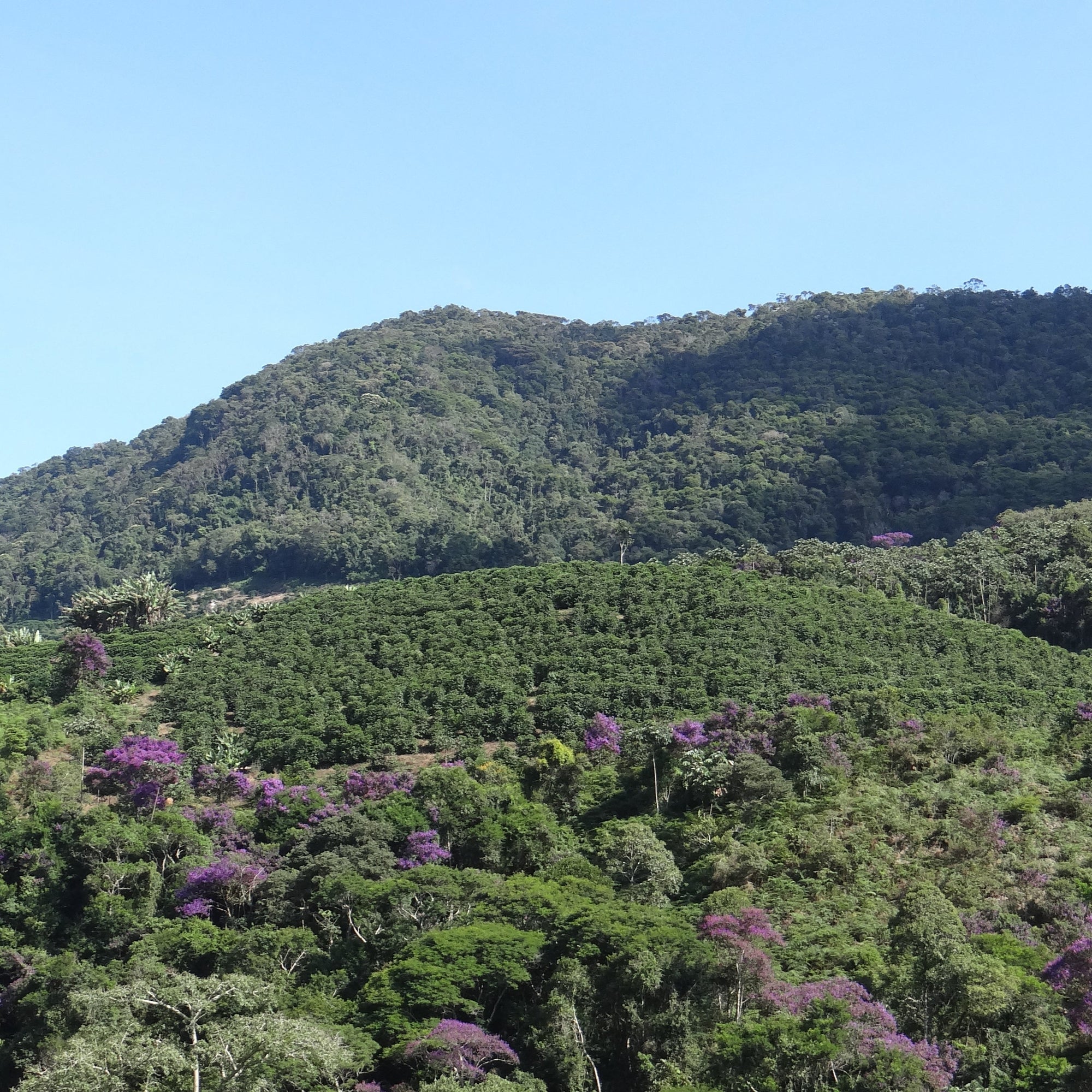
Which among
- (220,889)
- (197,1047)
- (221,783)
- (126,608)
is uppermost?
(126,608)

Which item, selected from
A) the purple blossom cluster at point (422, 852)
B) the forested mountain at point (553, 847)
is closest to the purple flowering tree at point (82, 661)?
the forested mountain at point (553, 847)

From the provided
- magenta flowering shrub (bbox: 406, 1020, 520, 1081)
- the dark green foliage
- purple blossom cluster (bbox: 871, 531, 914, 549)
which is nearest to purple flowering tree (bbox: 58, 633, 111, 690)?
magenta flowering shrub (bbox: 406, 1020, 520, 1081)

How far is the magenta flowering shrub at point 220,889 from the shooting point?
34125mm

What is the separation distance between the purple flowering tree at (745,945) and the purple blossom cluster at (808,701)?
51.5ft

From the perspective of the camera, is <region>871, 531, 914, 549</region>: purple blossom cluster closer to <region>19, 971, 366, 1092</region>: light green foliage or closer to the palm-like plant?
the palm-like plant

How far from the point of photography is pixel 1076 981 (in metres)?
24.3

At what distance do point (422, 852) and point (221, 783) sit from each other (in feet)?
32.4

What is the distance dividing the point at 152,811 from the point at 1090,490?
77.3m

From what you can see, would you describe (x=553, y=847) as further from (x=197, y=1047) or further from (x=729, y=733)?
(x=197, y=1047)

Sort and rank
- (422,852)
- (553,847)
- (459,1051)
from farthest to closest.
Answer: (553,847) < (422,852) < (459,1051)

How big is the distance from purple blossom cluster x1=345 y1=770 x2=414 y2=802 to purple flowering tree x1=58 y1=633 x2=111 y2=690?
15.7 meters

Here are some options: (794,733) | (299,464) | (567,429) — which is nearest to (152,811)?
(794,733)

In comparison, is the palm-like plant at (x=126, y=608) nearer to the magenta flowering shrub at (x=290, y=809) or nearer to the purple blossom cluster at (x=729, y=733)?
the magenta flowering shrub at (x=290, y=809)

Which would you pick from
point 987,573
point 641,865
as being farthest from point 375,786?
point 987,573
